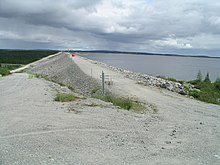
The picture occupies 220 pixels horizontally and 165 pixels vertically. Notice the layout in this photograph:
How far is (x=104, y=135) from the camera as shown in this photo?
7.54m

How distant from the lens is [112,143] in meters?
6.87

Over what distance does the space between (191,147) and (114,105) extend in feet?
19.1

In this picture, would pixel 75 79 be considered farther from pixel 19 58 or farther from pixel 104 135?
pixel 19 58

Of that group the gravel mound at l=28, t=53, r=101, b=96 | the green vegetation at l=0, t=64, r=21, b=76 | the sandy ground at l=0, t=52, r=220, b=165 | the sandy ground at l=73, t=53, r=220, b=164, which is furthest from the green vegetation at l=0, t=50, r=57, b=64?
the sandy ground at l=73, t=53, r=220, b=164

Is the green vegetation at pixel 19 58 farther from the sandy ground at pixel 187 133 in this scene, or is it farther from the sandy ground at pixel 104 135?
the sandy ground at pixel 187 133

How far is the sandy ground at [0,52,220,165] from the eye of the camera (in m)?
5.92

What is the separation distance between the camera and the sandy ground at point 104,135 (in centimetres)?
592

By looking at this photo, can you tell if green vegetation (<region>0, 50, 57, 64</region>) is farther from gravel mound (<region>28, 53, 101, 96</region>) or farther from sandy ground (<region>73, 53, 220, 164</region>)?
sandy ground (<region>73, 53, 220, 164</region>)

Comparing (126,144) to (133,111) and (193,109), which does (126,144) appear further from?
(193,109)

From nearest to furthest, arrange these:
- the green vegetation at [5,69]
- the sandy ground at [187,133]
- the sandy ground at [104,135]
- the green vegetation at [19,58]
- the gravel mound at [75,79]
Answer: the sandy ground at [104,135], the sandy ground at [187,133], the gravel mound at [75,79], the green vegetation at [5,69], the green vegetation at [19,58]

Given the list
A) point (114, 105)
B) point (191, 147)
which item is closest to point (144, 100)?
point (114, 105)

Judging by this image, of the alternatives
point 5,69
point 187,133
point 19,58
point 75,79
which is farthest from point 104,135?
point 19,58

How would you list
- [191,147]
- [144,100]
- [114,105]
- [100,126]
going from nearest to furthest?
[191,147] < [100,126] < [114,105] < [144,100]

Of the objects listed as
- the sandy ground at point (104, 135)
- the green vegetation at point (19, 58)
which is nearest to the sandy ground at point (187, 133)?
the sandy ground at point (104, 135)
